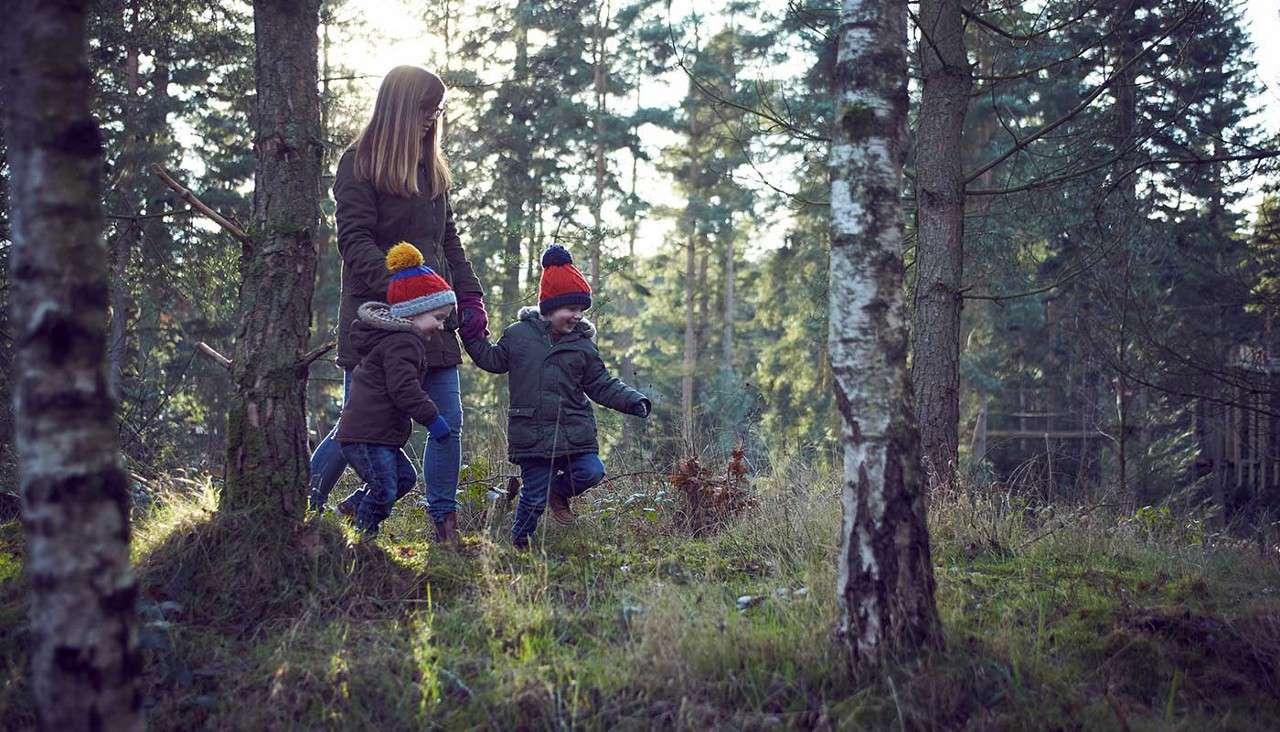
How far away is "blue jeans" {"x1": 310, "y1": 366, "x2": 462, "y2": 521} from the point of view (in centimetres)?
467

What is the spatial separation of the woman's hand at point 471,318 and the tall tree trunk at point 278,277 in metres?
0.93

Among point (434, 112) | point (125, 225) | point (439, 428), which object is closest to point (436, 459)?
point (439, 428)

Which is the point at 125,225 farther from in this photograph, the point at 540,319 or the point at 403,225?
the point at 540,319

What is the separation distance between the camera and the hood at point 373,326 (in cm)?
436

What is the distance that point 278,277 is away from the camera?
160 inches

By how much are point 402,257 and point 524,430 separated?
3.62 ft

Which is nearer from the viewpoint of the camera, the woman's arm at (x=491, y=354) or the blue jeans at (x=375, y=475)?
the blue jeans at (x=375, y=475)

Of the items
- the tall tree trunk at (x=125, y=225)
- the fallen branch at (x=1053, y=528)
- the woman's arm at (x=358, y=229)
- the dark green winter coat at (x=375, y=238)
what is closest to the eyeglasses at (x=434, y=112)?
the dark green winter coat at (x=375, y=238)

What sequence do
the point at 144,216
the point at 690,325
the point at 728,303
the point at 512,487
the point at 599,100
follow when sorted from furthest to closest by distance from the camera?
the point at 728,303
the point at 690,325
the point at 599,100
the point at 512,487
the point at 144,216

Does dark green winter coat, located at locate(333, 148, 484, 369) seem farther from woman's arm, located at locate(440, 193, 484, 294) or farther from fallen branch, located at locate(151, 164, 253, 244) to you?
fallen branch, located at locate(151, 164, 253, 244)

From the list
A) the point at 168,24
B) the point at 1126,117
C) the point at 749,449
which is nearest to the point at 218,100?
the point at 168,24

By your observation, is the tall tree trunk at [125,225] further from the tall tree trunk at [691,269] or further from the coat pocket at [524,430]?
the tall tree trunk at [691,269]

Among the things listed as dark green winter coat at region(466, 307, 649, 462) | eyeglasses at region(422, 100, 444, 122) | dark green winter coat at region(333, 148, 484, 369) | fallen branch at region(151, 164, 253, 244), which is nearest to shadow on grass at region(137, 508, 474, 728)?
dark green winter coat at region(466, 307, 649, 462)

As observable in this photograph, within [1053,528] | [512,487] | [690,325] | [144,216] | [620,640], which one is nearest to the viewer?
[620,640]
